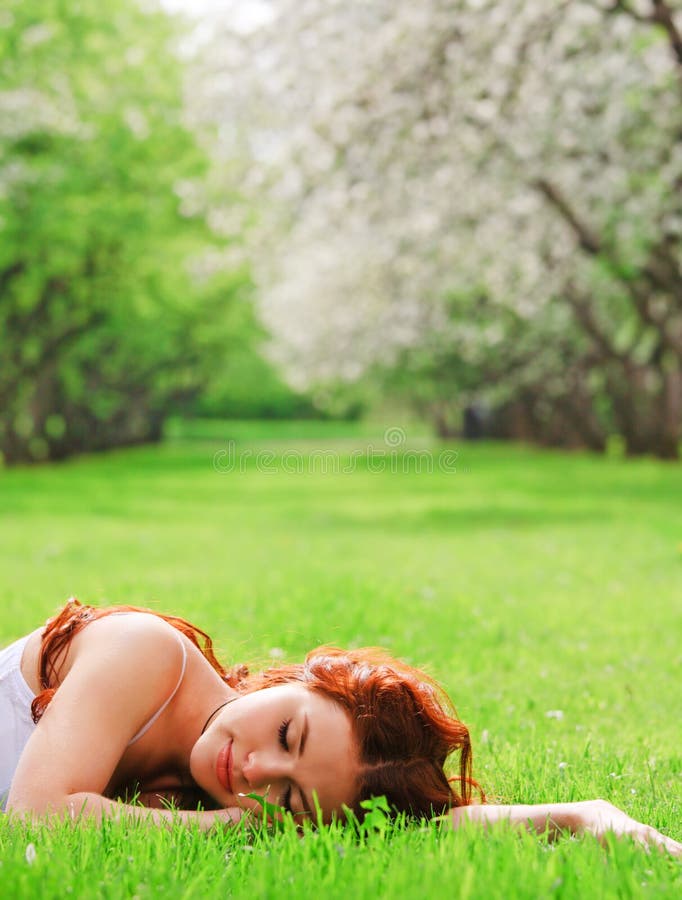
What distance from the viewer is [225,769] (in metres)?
3.39

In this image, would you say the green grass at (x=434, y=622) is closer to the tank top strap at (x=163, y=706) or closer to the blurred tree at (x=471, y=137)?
the tank top strap at (x=163, y=706)

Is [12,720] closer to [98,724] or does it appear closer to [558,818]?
[98,724]

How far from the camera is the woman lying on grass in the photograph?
129 inches

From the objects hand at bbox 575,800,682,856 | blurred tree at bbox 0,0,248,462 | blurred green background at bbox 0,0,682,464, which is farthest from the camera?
blurred tree at bbox 0,0,248,462

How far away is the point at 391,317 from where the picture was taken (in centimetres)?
3606

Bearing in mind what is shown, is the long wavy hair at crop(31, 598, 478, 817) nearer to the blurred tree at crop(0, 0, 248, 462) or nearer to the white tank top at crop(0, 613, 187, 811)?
the white tank top at crop(0, 613, 187, 811)

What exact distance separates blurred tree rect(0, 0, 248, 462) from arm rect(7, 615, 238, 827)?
64.9 ft

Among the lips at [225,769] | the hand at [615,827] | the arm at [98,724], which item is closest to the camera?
the hand at [615,827]

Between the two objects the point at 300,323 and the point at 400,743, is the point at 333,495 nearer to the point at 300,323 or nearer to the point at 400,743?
the point at 300,323

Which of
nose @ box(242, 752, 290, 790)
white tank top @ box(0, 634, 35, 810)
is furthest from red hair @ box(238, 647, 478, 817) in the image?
white tank top @ box(0, 634, 35, 810)

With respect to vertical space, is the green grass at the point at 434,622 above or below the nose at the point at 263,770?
below

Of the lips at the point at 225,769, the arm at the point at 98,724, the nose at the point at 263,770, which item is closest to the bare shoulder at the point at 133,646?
the arm at the point at 98,724

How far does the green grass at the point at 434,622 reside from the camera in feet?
9.33

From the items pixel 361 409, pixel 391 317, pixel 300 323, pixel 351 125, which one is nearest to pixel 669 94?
pixel 351 125
